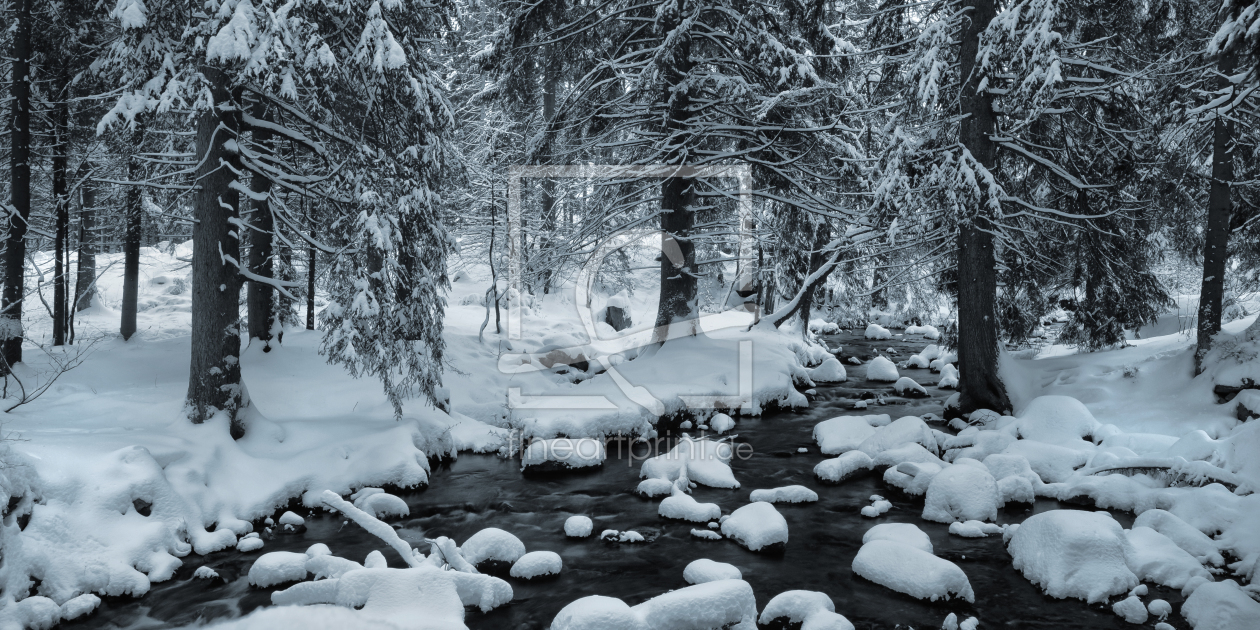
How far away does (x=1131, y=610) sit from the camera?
6191 mm

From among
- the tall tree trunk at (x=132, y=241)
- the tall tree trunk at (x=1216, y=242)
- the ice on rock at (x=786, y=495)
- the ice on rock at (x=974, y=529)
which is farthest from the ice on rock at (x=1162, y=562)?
the tall tree trunk at (x=132, y=241)

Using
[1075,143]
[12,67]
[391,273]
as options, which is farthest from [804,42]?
[12,67]

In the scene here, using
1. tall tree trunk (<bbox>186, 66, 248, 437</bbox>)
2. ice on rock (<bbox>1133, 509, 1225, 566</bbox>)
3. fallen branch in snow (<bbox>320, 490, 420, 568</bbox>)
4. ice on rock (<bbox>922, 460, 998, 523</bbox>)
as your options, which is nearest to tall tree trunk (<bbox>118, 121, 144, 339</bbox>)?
tall tree trunk (<bbox>186, 66, 248, 437</bbox>)

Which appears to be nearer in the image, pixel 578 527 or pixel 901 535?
pixel 901 535

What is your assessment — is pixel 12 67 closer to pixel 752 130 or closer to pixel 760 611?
pixel 752 130

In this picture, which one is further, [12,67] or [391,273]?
[12,67]

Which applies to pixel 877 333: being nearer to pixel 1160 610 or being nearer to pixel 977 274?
pixel 977 274

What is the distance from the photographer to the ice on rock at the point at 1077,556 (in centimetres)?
661

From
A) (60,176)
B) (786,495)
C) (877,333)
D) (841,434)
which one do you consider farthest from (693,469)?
(877,333)

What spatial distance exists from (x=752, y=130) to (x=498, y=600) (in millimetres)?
9794

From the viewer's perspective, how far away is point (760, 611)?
6574mm

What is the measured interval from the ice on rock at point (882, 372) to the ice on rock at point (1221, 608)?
39.0ft

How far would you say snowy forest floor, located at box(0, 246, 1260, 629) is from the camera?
21.7 feet

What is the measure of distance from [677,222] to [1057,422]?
24.9 ft
